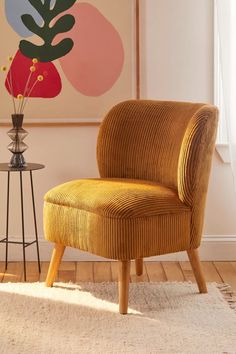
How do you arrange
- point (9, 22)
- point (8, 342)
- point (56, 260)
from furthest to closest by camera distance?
point (9, 22) < point (56, 260) < point (8, 342)

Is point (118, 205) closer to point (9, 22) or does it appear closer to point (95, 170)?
point (95, 170)

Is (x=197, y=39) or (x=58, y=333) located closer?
(x=58, y=333)

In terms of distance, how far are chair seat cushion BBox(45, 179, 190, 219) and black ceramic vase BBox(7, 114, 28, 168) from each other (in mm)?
434

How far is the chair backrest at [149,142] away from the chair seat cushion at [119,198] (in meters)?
0.13

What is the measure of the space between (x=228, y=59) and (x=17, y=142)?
1103 mm

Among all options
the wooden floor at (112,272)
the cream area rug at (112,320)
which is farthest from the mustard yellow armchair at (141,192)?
the wooden floor at (112,272)

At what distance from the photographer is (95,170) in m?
4.47

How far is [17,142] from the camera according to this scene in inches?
164

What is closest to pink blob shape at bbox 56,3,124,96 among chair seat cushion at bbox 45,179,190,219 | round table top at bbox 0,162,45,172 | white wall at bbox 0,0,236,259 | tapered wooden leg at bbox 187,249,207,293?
white wall at bbox 0,0,236,259

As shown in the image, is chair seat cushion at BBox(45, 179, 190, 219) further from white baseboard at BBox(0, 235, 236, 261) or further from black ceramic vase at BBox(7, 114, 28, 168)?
white baseboard at BBox(0, 235, 236, 261)

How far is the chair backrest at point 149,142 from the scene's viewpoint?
3840 millimetres

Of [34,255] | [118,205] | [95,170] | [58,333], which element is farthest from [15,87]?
[58,333]

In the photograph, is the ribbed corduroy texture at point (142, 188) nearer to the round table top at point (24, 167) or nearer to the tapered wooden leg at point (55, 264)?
the tapered wooden leg at point (55, 264)

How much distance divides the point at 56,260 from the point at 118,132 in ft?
2.20
